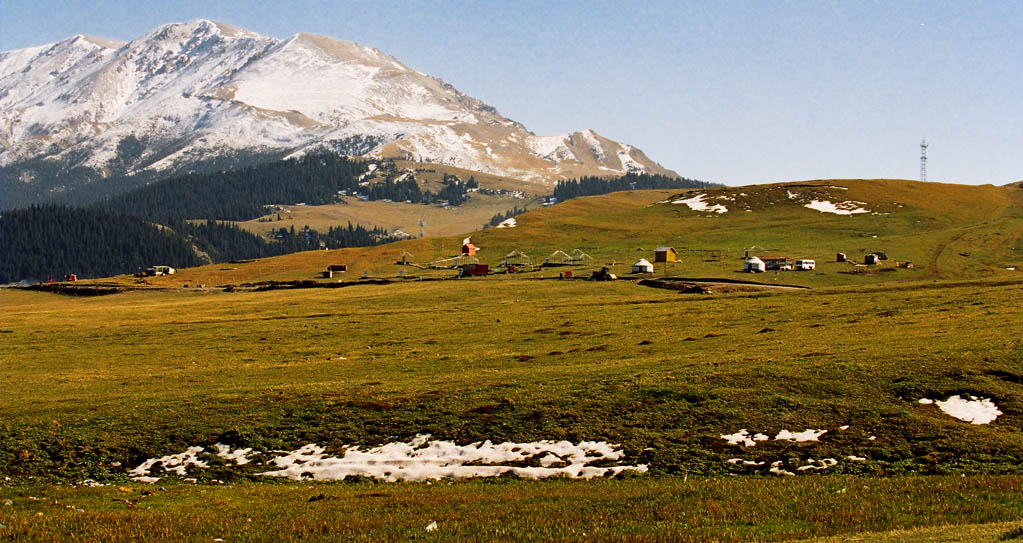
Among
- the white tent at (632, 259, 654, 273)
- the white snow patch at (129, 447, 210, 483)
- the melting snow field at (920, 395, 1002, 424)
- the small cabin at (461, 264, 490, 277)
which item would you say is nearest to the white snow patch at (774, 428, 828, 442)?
Result: the melting snow field at (920, 395, 1002, 424)

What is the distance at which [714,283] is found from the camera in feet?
432

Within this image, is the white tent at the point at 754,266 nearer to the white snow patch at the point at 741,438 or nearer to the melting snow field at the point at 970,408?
the melting snow field at the point at 970,408

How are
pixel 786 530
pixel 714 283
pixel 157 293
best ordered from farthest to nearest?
pixel 157 293 < pixel 714 283 < pixel 786 530

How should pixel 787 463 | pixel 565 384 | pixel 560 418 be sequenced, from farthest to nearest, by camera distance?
pixel 565 384 < pixel 560 418 < pixel 787 463

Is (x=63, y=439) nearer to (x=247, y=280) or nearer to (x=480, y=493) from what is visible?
(x=480, y=493)

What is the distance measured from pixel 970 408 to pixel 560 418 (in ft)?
59.5

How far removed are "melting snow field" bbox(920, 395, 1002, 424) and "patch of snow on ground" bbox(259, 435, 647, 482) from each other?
15.1 m

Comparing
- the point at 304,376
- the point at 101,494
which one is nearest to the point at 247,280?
the point at 304,376

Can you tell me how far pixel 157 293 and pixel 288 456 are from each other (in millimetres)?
147404

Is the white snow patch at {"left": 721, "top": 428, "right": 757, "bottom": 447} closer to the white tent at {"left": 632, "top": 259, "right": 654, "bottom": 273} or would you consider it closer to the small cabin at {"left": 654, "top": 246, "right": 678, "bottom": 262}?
the white tent at {"left": 632, "top": 259, "right": 654, "bottom": 273}

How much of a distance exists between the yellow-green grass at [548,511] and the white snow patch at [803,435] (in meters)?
5.53

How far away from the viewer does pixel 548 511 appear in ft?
85.5

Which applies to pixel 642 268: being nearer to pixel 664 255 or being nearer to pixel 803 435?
pixel 664 255

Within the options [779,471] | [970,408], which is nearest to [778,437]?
[779,471]
